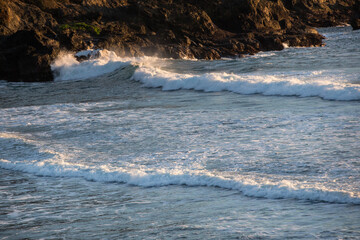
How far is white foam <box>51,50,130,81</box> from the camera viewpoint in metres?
25.5

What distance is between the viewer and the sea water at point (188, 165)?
207 inches

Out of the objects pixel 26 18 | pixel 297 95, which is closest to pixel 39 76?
pixel 26 18

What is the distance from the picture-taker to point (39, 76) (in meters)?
25.4

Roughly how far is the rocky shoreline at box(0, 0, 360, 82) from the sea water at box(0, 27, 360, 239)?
34.7ft

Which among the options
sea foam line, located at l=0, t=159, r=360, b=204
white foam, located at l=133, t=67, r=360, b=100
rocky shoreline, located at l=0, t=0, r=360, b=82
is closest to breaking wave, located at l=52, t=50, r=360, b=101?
white foam, located at l=133, t=67, r=360, b=100

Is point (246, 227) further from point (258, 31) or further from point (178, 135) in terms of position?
point (258, 31)

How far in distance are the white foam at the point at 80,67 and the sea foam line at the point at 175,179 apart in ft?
56.4

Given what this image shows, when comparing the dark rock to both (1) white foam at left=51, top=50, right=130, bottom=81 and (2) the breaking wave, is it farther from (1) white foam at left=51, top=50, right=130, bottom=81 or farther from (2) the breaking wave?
(2) the breaking wave

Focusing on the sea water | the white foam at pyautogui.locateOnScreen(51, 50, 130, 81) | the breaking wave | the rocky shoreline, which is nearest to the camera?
the sea water

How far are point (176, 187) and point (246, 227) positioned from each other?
186 centimetres

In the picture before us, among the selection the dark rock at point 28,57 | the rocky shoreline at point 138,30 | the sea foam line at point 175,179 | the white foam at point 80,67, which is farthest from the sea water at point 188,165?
the rocky shoreline at point 138,30

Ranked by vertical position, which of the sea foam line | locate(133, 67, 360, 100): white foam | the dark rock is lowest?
the sea foam line

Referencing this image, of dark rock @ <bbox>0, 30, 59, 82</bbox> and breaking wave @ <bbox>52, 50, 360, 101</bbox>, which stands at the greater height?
dark rock @ <bbox>0, 30, 59, 82</bbox>

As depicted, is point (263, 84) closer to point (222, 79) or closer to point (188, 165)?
point (222, 79)
